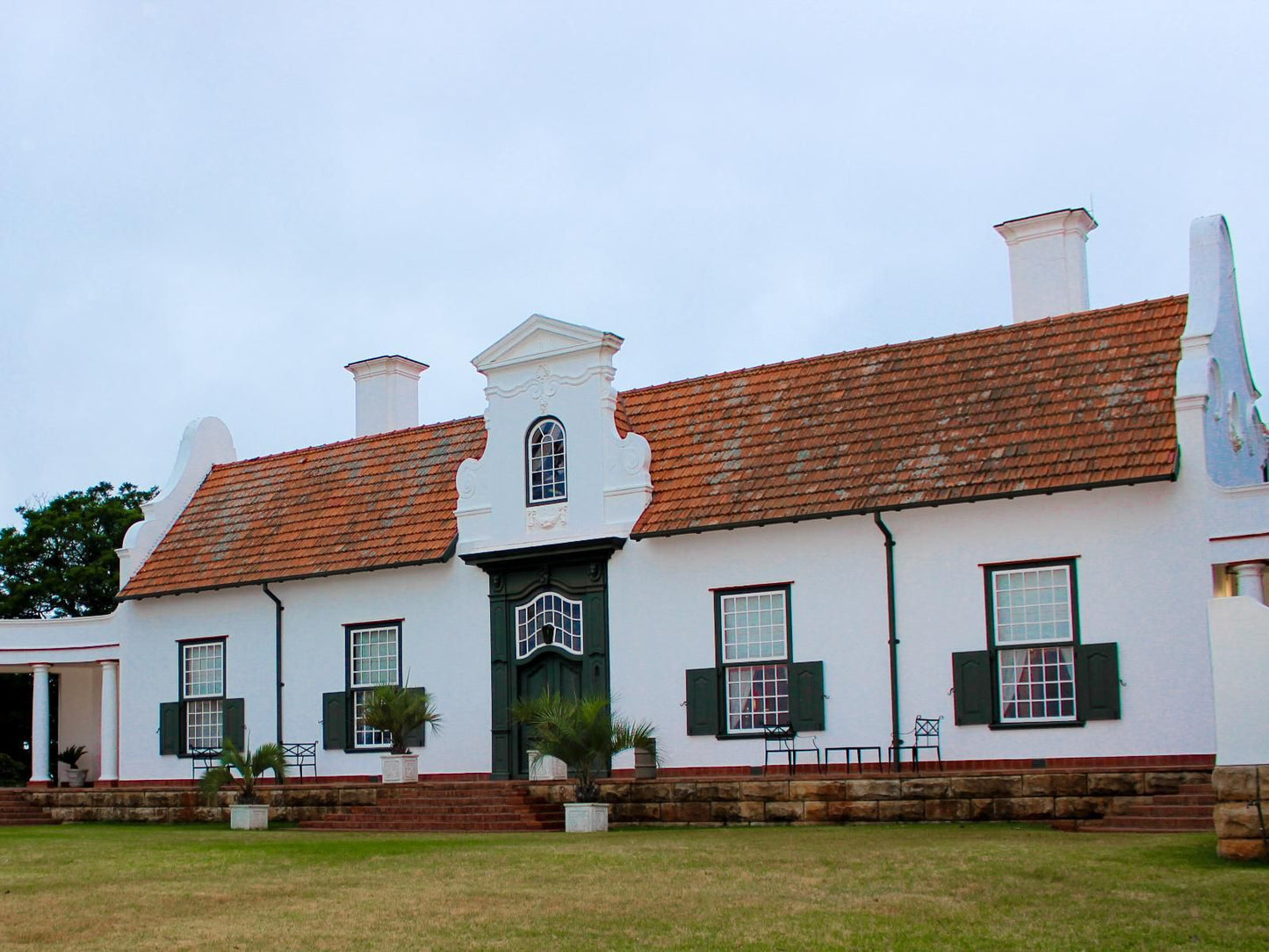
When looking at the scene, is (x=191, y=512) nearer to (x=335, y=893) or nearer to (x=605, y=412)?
(x=605, y=412)

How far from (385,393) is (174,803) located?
970cm

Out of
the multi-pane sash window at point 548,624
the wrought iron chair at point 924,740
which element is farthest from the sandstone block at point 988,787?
the multi-pane sash window at point 548,624

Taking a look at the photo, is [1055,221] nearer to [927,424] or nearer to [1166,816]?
[927,424]

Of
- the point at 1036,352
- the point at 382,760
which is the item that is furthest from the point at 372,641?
the point at 1036,352

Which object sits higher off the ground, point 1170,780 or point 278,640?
point 278,640

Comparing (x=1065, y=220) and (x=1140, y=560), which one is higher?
(x=1065, y=220)

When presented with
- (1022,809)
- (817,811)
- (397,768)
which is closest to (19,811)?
(397,768)

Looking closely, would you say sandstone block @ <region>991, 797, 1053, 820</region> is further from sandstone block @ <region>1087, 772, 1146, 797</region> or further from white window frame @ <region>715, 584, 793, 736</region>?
white window frame @ <region>715, 584, 793, 736</region>

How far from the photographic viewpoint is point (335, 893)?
46.6 ft

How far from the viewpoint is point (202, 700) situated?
94.9 ft

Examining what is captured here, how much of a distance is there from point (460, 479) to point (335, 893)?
40.0 feet

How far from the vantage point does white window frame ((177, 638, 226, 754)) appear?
94.3ft

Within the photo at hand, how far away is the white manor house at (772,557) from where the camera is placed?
19.8 m

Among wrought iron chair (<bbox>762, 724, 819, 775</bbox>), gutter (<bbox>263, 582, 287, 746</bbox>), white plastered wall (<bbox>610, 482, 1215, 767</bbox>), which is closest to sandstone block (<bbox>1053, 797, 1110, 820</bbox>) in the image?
white plastered wall (<bbox>610, 482, 1215, 767</bbox>)
